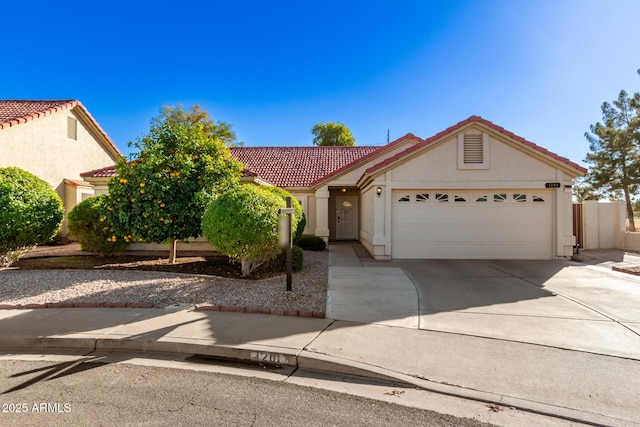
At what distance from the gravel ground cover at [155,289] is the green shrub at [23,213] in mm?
944

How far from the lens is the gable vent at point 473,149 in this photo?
1081 centimetres

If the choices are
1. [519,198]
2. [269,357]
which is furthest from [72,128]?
[519,198]

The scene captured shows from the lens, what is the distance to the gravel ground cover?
615 cm

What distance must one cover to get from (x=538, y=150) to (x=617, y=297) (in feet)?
18.1

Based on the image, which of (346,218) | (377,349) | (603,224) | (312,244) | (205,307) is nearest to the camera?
(377,349)

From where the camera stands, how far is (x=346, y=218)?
18.6 m

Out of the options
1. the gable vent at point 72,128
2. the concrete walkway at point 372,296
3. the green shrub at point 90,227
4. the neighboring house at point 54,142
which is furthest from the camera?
the gable vent at point 72,128

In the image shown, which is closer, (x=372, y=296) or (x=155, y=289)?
(x=372, y=296)

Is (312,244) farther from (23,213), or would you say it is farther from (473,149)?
(23,213)

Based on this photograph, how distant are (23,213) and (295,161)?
13.3m

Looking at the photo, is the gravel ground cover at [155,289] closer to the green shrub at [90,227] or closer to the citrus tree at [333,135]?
the green shrub at [90,227]

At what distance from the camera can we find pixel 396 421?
2875 mm

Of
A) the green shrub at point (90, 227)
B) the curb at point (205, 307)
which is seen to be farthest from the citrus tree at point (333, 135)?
the curb at point (205, 307)

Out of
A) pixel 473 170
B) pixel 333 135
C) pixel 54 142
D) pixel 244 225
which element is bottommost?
pixel 244 225
